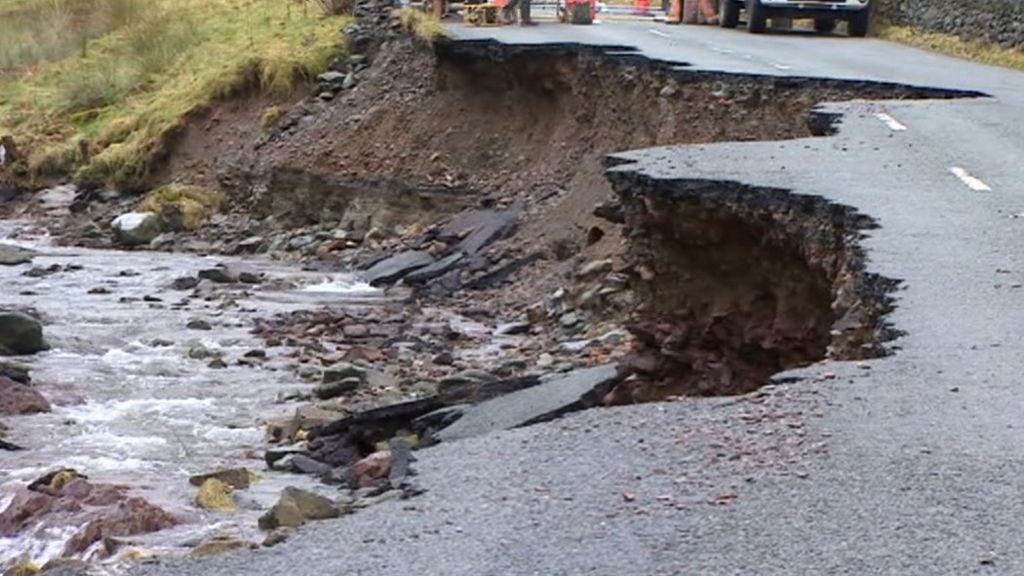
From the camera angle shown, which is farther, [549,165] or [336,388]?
[549,165]

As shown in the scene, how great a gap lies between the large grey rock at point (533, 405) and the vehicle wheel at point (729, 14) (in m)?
19.1

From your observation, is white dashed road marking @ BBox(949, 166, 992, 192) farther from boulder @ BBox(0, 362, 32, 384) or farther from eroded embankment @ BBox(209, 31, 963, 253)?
boulder @ BBox(0, 362, 32, 384)

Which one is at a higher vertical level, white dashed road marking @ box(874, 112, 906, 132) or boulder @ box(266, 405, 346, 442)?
white dashed road marking @ box(874, 112, 906, 132)

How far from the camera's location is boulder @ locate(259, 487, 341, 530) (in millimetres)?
9289

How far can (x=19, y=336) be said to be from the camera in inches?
711

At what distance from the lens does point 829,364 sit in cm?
863

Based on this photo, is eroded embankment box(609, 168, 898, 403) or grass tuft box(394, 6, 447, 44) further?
grass tuft box(394, 6, 447, 44)

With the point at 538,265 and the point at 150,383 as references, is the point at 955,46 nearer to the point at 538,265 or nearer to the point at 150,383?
the point at 538,265

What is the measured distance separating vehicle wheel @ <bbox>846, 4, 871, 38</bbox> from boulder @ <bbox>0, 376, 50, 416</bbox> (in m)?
17.4

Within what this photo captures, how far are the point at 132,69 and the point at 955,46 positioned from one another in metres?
15.1

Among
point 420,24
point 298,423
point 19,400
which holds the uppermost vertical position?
point 420,24

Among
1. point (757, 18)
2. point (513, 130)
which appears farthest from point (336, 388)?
point (757, 18)

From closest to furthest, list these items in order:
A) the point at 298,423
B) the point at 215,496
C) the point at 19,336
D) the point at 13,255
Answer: the point at 215,496 → the point at 298,423 → the point at 19,336 → the point at 13,255

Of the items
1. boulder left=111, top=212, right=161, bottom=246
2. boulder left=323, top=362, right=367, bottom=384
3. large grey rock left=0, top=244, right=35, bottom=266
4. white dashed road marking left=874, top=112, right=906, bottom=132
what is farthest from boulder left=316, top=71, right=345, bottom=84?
white dashed road marking left=874, top=112, right=906, bottom=132
